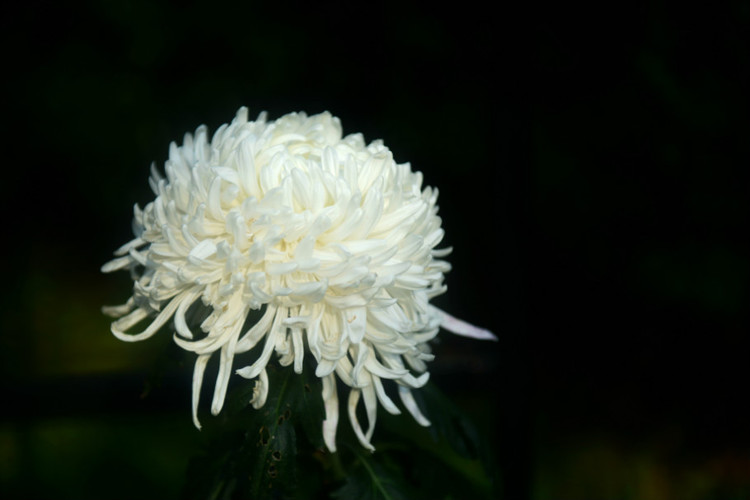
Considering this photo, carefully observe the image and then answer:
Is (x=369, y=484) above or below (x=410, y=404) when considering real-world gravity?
below

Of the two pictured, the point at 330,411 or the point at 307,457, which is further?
the point at 307,457

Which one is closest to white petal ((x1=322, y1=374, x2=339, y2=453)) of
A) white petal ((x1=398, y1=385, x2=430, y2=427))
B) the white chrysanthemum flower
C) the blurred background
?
the white chrysanthemum flower

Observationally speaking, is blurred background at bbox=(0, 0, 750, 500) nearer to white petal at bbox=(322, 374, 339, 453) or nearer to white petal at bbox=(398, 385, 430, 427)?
white petal at bbox=(398, 385, 430, 427)

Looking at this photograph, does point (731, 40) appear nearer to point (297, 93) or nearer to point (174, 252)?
point (297, 93)

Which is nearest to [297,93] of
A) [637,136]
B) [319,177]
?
[637,136]

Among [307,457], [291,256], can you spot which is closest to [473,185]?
[307,457]

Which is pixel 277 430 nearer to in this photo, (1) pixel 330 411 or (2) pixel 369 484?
(1) pixel 330 411

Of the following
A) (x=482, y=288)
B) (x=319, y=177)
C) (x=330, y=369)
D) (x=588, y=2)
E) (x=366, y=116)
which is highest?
(x=588, y=2)

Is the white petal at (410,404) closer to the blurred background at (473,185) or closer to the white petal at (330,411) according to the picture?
the white petal at (330,411)
